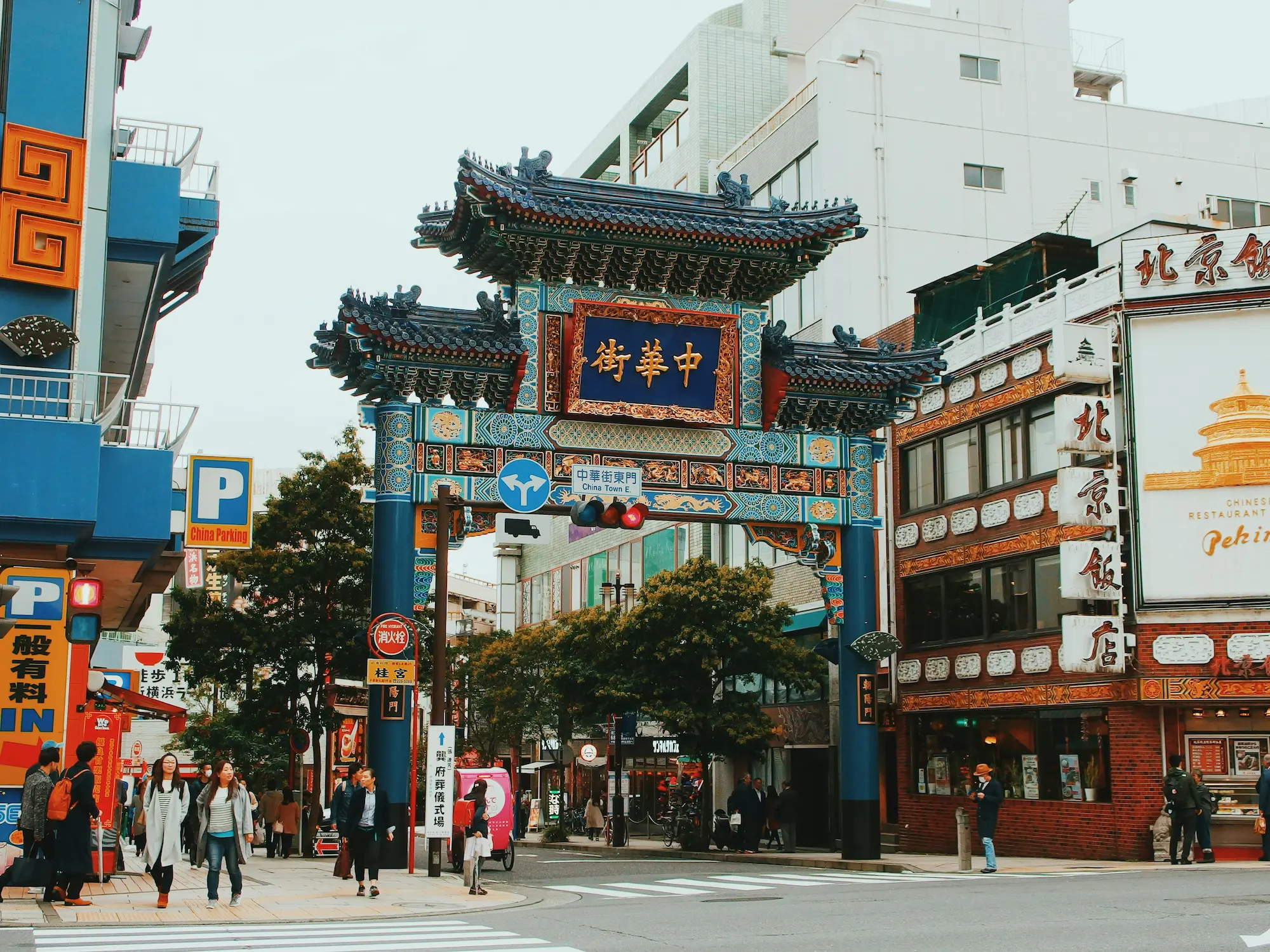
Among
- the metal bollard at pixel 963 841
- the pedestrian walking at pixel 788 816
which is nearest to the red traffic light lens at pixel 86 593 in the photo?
the metal bollard at pixel 963 841

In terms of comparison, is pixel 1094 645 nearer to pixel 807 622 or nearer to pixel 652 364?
pixel 652 364

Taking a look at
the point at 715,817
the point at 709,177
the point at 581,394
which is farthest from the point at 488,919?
the point at 709,177

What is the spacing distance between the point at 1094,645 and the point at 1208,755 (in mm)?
3087

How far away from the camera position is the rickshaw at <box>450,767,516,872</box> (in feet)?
88.3

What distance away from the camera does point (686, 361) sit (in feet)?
100.0

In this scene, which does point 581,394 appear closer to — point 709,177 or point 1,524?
point 1,524

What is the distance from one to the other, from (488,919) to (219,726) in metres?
32.5

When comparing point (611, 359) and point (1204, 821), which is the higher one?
point (611, 359)

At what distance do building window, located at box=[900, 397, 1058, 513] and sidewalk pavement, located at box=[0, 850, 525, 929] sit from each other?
15143mm

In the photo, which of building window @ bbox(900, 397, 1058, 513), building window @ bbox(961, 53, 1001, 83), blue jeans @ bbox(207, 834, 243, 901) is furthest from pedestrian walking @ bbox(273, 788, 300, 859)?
building window @ bbox(961, 53, 1001, 83)

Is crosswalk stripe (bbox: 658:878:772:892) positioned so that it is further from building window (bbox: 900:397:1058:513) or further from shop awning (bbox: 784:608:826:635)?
shop awning (bbox: 784:608:826:635)

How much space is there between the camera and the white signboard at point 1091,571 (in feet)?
90.5

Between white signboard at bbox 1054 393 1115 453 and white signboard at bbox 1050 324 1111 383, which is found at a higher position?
white signboard at bbox 1050 324 1111 383

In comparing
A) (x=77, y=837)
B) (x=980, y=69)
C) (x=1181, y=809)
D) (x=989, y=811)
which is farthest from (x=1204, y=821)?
(x=980, y=69)
